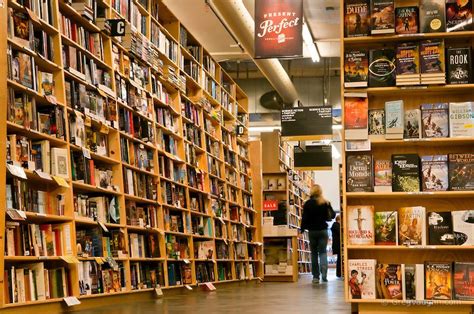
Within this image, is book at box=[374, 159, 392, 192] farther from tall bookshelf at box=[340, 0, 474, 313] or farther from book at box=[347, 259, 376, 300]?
book at box=[347, 259, 376, 300]

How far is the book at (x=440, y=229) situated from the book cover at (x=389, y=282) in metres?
0.33

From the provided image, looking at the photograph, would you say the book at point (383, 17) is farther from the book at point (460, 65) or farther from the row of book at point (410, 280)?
the row of book at point (410, 280)

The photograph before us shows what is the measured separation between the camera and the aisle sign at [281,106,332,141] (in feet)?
45.1

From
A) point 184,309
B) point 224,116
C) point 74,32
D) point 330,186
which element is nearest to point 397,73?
point 184,309

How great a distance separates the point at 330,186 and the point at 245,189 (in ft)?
40.4

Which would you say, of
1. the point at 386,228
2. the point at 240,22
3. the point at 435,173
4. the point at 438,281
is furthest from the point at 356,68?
the point at 240,22

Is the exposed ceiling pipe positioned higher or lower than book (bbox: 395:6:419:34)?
higher

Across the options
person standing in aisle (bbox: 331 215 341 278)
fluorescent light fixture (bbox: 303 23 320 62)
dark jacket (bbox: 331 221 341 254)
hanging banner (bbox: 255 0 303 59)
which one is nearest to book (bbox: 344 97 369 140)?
hanging banner (bbox: 255 0 303 59)

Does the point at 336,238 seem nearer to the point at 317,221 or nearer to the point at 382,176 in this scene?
the point at 317,221

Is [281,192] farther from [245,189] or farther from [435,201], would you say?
[435,201]

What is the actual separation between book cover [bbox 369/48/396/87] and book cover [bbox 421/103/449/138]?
0.36 meters

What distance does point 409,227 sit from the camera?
5.36 m

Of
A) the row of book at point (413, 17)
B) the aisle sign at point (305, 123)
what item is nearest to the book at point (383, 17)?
the row of book at point (413, 17)

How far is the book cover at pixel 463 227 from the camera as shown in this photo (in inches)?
206
